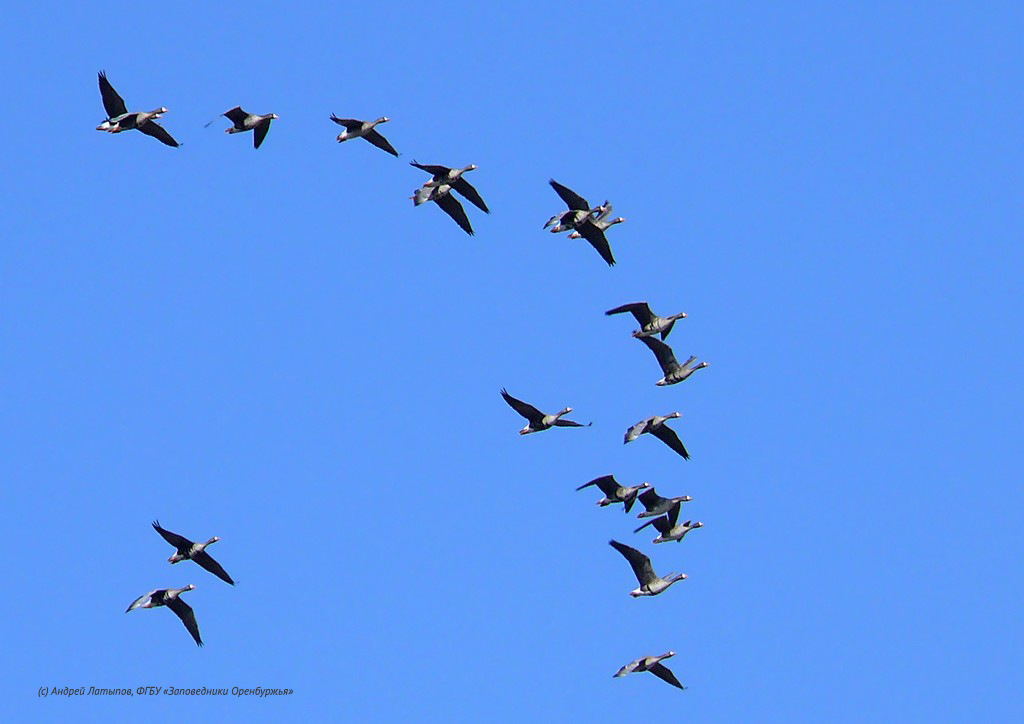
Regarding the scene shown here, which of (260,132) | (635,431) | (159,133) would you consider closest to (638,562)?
(635,431)

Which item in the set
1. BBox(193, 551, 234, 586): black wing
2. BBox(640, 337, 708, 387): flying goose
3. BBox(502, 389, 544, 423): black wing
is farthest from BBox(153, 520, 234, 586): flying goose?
BBox(640, 337, 708, 387): flying goose

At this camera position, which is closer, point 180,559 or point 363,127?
point 180,559

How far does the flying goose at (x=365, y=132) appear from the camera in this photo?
46406mm

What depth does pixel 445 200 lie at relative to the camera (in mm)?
46500

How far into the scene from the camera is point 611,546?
4428 centimetres

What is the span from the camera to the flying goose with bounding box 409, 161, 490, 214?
1780 inches

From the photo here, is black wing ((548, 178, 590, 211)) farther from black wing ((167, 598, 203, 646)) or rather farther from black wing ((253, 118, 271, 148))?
black wing ((167, 598, 203, 646))

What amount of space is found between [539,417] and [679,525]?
488 cm

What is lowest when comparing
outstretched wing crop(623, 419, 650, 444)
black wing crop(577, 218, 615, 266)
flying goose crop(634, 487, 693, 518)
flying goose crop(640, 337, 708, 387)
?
flying goose crop(634, 487, 693, 518)

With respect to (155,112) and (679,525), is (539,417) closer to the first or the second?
(679,525)

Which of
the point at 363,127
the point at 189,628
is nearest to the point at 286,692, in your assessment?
the point at 189,628

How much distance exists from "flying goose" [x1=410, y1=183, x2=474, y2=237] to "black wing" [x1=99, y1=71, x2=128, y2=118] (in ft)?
26.6

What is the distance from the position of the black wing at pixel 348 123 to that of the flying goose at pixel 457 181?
100 inches

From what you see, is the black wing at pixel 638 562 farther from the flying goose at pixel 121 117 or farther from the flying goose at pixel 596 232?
the flying goose at pixel 121 117
